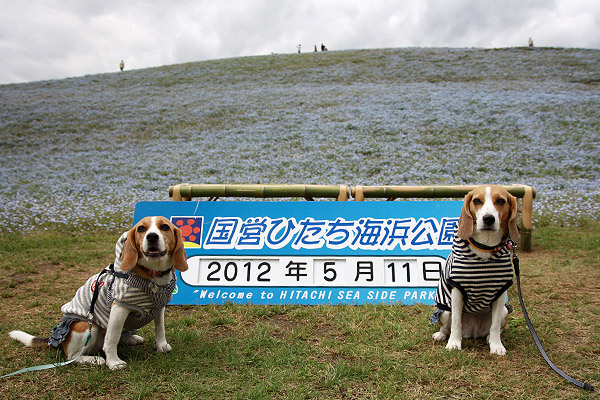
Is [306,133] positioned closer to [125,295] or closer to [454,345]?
[454,345]

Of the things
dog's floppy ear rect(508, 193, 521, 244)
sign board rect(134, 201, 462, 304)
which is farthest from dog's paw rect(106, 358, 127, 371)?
dog's floppy ear rect(508, 193, 521, 244)

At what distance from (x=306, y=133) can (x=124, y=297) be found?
565 inches

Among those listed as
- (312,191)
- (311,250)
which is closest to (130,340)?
(311,250)

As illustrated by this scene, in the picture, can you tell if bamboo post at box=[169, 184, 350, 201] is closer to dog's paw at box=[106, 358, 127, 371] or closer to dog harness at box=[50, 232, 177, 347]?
dog harness at box=[50, 232, 177, 347]

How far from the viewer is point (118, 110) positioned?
2083 centimetres

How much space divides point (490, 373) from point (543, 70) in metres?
25.9

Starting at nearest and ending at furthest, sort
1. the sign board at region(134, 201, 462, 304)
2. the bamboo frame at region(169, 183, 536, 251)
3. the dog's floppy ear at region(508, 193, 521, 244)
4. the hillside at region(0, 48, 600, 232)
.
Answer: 1. the dog's floppy ear at region(508, 193, 521, 244)
2. the sign board at region(134, 201, 462, 304)
3. the bamboo frame at region(169, 183, 536, 251)
4. the hillside at region(0, 48, 600, 232)

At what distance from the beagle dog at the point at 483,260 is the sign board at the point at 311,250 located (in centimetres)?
115

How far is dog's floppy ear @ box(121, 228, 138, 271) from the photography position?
299 centimetres

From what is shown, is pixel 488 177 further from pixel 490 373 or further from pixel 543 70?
pixel 543 70

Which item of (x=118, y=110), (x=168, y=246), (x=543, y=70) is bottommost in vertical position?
(x=168, y=246)

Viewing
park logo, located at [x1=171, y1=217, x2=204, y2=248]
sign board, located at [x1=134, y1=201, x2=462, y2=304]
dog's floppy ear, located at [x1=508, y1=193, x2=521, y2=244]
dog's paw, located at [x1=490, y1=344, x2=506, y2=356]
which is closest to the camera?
dog's floppy ear, located at [x1=508, y1=193, x2=521, y2=244]

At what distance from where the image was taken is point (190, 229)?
194 inches

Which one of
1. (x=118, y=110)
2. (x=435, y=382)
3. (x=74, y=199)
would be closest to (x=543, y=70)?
(x=118, y=110)
